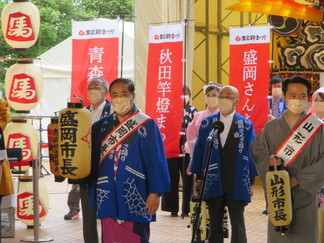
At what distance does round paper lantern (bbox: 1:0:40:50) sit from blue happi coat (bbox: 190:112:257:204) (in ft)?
9.98

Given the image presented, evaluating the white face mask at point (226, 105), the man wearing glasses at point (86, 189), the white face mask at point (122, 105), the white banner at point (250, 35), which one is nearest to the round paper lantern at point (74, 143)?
the man wearing glasses at point (86, 189)

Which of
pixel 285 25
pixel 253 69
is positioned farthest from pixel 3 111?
pixel 285 25

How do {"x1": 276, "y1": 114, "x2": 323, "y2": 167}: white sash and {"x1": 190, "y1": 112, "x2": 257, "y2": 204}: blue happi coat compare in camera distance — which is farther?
{"x1": 190, "y1": 112, "x2": 257, "y2": 204}: blue happi coat

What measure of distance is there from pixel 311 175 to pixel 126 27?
1173 centimetres

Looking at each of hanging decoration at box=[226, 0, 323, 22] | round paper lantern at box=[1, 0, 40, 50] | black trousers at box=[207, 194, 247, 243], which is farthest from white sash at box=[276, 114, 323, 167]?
hanging decoration at box=[226, 0, 323, 22]

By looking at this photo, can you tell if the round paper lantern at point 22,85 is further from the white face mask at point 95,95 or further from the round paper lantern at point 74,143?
the round paper lantern at point 74,143

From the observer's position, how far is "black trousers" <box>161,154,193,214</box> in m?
9.35

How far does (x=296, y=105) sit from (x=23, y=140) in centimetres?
419

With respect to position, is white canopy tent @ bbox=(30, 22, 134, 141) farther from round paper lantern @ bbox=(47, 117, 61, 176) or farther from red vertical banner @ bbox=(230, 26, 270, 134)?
round paper lantern @ bbox=(47, 117, 61, 176)

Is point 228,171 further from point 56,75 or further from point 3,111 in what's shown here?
point 56,75

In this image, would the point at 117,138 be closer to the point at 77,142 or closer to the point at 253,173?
the point at 77,142

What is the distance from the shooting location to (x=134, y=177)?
486 cm

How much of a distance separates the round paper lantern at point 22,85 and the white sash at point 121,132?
368 cm

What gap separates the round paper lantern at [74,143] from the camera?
4793mm
